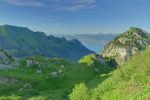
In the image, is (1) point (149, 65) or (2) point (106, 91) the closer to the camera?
(2) point (106, 91)

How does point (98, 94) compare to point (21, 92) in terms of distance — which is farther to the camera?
point (21, 92)

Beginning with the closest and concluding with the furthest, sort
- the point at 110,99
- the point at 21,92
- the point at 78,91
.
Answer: the point at 110,99 → the point at 78,91 → the point at 21,92

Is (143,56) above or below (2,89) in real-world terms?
above

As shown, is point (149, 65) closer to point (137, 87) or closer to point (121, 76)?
point (121, 76)

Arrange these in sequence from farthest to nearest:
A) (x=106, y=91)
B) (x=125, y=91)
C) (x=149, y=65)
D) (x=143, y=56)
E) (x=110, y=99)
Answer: (x=143, y=56), (x=149, y=65), (x=106, y=91), (x=110, y=99), (x=125, y=91)

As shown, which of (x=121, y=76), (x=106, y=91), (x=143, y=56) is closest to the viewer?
(x=106, y=91)

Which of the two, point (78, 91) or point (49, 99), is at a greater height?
point (78, 91)

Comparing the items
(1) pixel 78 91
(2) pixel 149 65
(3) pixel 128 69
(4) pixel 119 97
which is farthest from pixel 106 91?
(3) pixel 128 69

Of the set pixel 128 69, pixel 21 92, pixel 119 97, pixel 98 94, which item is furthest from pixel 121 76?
pixel 119 97

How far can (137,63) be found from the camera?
570 ft

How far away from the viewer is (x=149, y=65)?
513 feet

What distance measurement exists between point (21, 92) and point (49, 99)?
1723 inches

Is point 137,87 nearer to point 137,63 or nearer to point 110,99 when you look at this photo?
point 110,99

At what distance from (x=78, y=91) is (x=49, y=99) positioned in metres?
54.3
